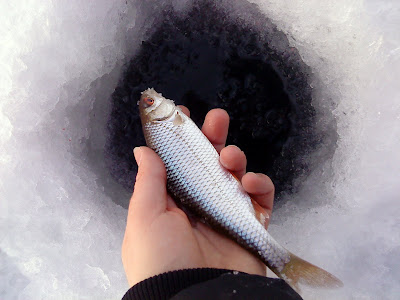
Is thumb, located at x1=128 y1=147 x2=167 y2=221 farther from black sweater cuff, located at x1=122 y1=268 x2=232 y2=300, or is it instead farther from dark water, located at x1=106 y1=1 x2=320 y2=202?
dark water, located at x1=106 y1=1 x2=320 y2=202

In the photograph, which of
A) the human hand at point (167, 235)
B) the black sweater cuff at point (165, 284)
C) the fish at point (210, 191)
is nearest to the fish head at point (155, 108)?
the fish at point (210, 191)

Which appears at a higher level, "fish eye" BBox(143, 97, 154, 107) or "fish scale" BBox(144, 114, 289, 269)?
"fish eye" BBox(143, 97, 154, 107)

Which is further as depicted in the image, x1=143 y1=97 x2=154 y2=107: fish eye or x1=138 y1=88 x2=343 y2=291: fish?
x1=143 y1=97 x2=154 y2=107: fish eye

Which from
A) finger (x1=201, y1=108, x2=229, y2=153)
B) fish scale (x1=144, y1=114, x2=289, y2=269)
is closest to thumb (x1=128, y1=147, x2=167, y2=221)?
fish scale (x1=144, y1=114, x2=289, y2=269)

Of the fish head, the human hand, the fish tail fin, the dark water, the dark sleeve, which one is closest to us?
the dark sleeve

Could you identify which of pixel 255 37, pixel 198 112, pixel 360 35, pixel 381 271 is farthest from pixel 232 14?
pixel 381 271

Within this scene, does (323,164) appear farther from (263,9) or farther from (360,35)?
(263,9)
